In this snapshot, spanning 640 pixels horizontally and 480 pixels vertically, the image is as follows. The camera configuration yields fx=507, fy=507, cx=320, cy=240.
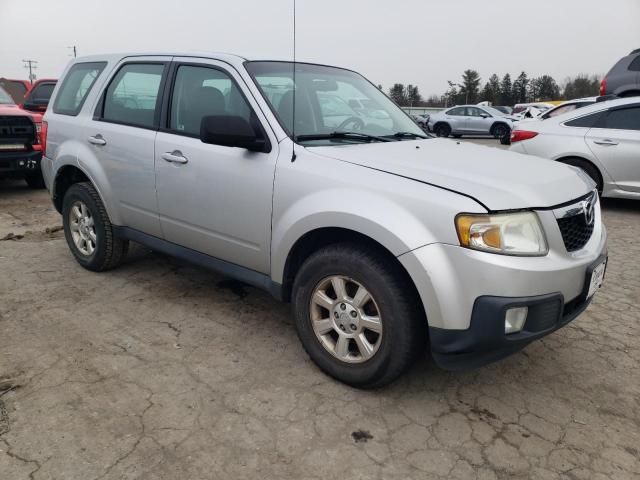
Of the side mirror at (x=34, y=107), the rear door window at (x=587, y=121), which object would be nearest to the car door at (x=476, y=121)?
the rear door window at (x=587, y=121)

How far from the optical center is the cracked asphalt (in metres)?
2.13

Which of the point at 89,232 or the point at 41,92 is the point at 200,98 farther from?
the point at 41,92

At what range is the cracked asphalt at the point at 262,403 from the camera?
2.13 meters

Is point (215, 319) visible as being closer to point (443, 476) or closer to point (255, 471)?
point (255, 471)

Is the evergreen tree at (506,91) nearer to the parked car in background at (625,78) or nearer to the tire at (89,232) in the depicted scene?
the parked car in background at (625,78)

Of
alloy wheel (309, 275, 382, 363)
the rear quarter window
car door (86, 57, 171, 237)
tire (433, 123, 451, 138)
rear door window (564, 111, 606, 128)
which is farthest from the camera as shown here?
tire (433, 123, 451, 138)

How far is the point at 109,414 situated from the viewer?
2414mm

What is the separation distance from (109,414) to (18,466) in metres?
0.42

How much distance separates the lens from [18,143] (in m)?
7.26

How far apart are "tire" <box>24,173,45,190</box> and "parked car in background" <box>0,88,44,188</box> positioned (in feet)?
1.32

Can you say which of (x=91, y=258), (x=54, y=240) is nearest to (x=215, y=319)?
(x=91, y=258)

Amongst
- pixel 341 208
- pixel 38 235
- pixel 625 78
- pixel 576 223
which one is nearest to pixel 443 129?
pixel 625 78

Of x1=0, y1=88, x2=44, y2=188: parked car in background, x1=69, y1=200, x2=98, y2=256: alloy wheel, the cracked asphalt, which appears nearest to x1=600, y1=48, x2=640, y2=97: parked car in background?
the cracked asphalt

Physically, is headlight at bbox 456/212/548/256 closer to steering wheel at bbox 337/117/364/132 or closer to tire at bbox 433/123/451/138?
steering wheel at bbox 337/117/364/132
